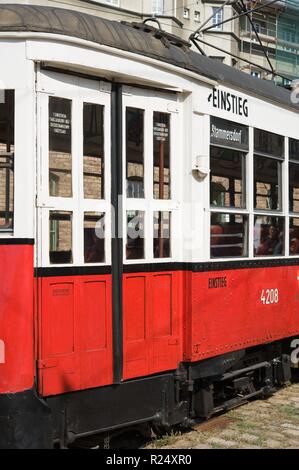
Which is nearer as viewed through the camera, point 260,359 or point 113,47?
point 113,47

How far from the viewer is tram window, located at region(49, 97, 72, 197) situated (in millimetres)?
4312

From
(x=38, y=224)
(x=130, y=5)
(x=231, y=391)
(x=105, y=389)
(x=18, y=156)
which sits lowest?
(x=231, y=391)

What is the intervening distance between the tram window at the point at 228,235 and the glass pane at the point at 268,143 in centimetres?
72

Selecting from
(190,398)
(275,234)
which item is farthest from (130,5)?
(190,398)

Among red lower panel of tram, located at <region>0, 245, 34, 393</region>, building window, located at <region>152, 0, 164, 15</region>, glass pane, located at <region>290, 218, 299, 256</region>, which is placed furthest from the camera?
building window, located at <region>152, 0, 164, 15</region>

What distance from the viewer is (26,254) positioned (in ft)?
13.4

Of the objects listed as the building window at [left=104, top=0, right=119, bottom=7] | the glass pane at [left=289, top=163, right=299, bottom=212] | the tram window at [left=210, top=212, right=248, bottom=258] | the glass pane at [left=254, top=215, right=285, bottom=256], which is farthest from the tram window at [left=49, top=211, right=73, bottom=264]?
the building window at [left=104, top=0, right=119, bottom=7]

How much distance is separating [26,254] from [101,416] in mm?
1277

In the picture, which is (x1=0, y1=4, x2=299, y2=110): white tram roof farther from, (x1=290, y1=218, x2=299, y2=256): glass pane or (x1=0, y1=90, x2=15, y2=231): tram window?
(x1=290, y1=218, x2=299, y2=256): glass pane

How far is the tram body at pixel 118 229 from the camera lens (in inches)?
164

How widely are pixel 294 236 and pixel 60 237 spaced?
10.8 feet

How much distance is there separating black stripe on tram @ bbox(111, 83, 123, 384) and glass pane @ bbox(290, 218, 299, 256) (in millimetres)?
2693

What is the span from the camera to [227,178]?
18.5ft
